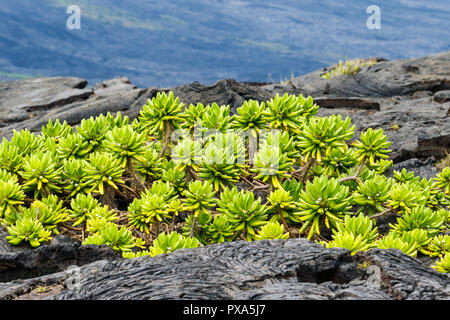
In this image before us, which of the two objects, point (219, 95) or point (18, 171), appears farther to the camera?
point (219, 95)

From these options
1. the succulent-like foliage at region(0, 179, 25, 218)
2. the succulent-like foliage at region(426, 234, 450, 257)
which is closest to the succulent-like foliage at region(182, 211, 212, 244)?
the succulent-like foliage at region(0, 179, 25, 218)

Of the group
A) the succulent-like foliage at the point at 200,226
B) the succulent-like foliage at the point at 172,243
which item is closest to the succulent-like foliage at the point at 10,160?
the succulent-like foliage at the point at 200,226

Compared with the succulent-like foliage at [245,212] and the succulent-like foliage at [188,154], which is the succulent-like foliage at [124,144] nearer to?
the succulent-like foliage at [188,154]

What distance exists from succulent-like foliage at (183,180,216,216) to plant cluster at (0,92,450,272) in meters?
0.01

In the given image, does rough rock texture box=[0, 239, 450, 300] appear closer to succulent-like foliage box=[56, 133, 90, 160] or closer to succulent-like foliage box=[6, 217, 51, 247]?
succulent-like foliage box=[6, 217, 51, 247]

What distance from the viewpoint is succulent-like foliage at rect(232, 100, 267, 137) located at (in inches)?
265

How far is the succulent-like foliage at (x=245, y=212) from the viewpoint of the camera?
563 cm

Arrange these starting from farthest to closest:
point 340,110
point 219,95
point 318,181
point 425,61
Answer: point 425,61 < point 340,110 < point 219,95 < point 318,181

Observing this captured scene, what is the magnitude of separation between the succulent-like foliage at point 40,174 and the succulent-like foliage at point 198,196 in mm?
1921

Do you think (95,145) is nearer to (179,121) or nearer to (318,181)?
(179,121)

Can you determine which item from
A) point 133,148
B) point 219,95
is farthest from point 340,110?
point 133,148

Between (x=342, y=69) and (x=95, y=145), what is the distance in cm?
1543

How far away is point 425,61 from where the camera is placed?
19.4 m

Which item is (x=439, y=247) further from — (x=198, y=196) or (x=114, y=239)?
(x=114, y=239)
